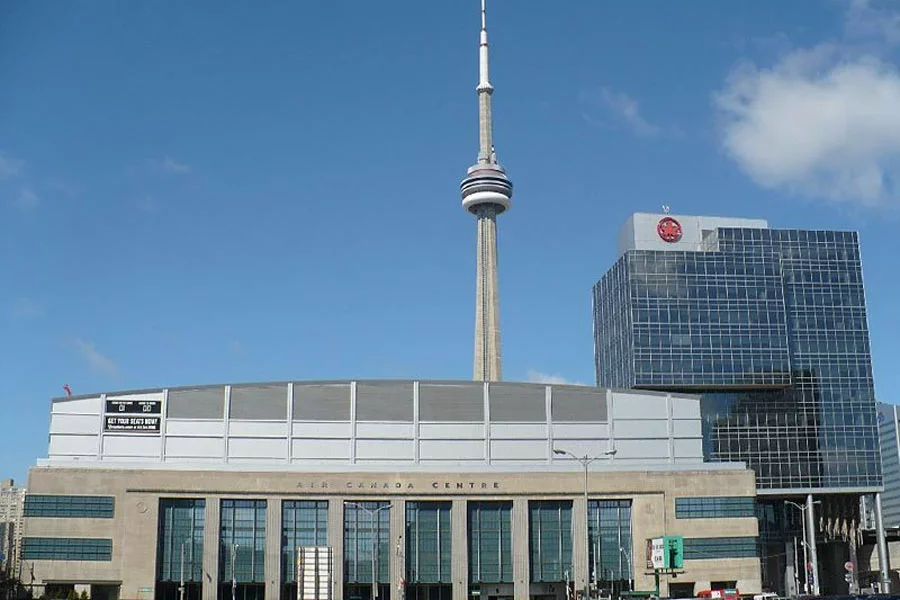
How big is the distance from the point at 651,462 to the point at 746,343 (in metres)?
45.8

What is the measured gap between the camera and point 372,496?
11350 cm

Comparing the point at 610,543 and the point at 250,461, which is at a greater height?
the point at 250,461

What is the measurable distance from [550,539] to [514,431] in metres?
12.3

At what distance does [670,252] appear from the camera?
161250 millimetres

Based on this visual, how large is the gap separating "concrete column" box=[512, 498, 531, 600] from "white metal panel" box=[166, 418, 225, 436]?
1299 inches

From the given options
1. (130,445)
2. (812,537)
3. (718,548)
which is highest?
(130,445)

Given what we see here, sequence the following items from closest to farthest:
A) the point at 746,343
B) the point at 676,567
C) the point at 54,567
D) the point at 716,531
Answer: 1. the point at 676,567
2. the point at 54,567
3. the point at 716,531
4. the point at 746,343

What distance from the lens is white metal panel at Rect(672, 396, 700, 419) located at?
12225cm

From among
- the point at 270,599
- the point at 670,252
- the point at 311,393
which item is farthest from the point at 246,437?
the point at 670,252

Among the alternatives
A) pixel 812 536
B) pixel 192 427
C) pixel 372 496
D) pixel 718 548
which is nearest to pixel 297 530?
pixel 372 496

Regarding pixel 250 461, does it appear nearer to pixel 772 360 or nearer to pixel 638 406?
pixel 638 406

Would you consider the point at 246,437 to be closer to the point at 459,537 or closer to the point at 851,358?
the point at 459,537

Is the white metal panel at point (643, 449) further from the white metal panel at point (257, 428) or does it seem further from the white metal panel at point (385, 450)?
the white metal panel at point (257, 428)

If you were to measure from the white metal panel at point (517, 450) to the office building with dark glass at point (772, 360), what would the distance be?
4289cm
